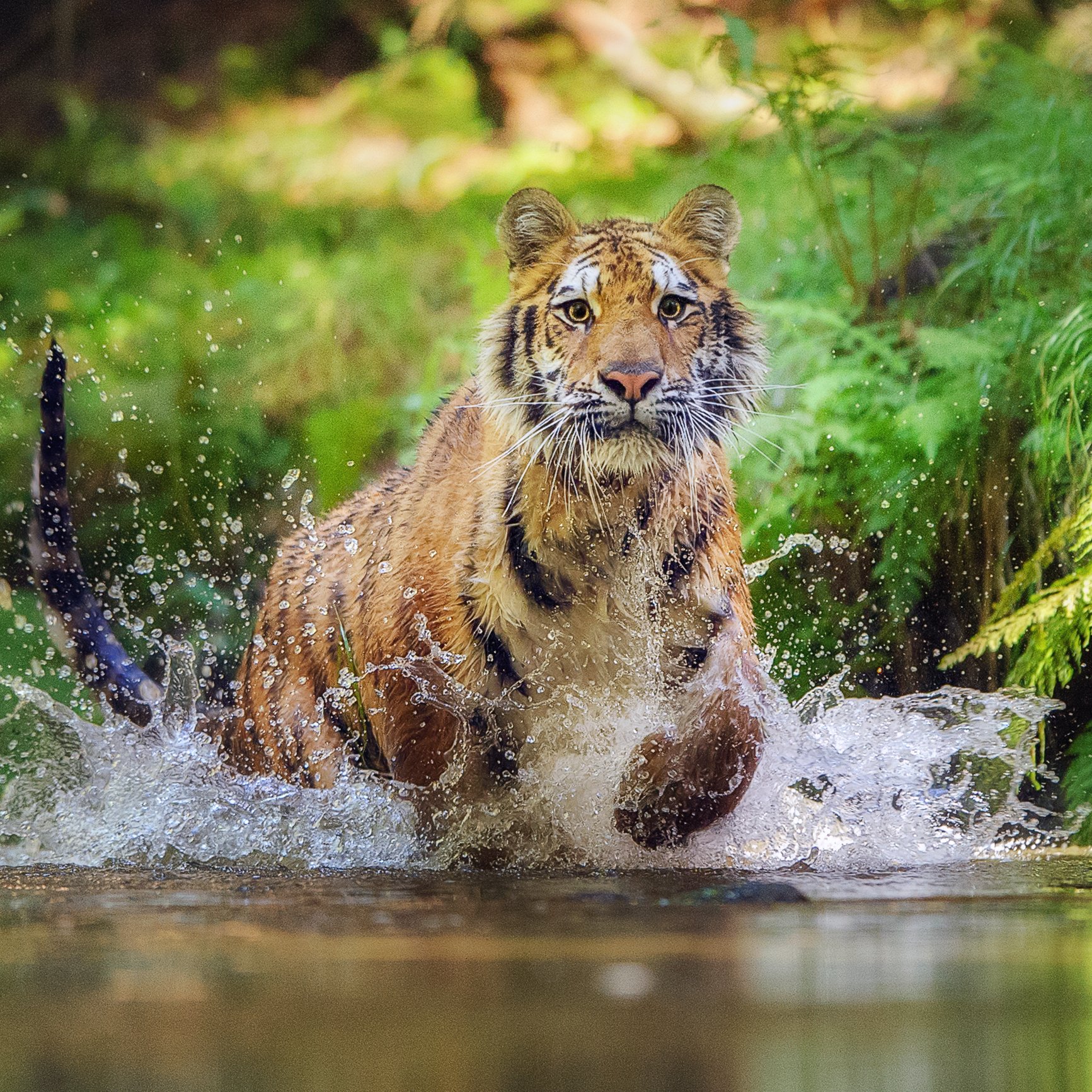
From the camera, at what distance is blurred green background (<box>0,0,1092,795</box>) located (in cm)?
426

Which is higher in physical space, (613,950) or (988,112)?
(988,112)

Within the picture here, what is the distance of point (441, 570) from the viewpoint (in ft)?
9.59

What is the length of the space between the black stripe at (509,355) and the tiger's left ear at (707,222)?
414mm

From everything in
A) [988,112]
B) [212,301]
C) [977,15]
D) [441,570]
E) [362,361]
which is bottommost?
[441,570]

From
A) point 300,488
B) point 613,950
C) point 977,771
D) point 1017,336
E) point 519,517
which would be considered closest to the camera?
point 613,950

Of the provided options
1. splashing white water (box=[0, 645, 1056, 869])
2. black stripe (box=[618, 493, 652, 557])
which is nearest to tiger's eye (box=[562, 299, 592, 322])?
black stripe (box=[618, 493, 652, 557])

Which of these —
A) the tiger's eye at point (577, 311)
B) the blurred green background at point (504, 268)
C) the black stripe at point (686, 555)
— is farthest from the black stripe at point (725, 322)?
the blurred green background at point (504, 268)

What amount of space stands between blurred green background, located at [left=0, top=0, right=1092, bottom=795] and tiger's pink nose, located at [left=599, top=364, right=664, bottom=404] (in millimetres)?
1111

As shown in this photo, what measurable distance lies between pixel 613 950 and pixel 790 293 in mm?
3536

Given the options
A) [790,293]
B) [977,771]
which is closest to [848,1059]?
[977,771]

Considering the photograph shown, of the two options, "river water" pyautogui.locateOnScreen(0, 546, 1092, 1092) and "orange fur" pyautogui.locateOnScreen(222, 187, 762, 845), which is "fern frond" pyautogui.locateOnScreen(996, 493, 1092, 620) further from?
Result: "orange fur" pyautogui.locateOnScreen(222, 187, 762, 845)

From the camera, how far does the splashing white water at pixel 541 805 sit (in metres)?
2.77

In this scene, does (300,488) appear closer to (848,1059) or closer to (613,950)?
(613,950)

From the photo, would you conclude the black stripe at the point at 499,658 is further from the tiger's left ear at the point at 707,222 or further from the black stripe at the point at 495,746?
the tiger's left ear at the point at 707,222
